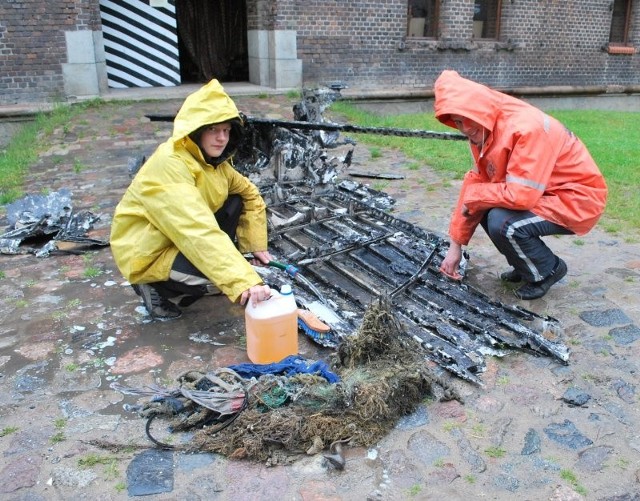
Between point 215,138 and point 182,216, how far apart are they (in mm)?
535

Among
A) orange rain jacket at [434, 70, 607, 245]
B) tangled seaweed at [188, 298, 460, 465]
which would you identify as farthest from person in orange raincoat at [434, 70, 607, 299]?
tangled seaweed at [188, 298, 460, 465]

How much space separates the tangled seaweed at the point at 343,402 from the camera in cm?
268

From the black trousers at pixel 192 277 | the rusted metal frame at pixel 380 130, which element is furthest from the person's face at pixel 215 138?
Answer: the rusted metal frame at pixel 380 130

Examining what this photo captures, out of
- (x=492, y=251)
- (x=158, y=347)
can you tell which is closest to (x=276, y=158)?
(x=492, y=251)

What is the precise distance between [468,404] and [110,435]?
1743 mm

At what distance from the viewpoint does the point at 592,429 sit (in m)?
2.85

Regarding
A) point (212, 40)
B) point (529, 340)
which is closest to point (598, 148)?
point (529, 340)

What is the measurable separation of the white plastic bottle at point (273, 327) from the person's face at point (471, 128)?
1549mm

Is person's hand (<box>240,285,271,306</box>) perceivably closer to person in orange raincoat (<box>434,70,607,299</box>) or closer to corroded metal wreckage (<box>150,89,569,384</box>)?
corroded metal wreckage (<box>150,89,569,384</box>)

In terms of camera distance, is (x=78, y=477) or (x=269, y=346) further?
(x=269, y=346)

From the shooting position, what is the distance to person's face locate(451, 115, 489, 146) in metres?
3.76

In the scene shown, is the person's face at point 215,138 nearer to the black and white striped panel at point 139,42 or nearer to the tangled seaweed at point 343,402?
the tangled seaweed at point 343,402

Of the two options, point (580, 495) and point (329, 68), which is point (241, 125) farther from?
point (329, 68)

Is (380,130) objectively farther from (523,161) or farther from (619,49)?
(619,49)
